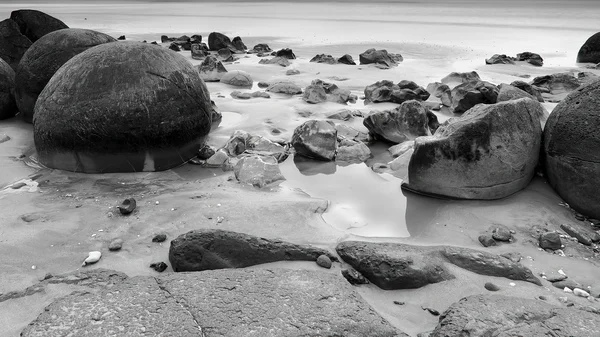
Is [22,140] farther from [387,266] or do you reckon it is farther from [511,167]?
[511,167]

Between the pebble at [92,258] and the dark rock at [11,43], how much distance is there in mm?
6202

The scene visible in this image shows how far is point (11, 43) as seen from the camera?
312 inches

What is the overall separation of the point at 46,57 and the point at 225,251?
3903mm

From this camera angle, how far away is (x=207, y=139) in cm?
506

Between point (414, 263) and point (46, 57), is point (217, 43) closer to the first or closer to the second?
point (46, 57)

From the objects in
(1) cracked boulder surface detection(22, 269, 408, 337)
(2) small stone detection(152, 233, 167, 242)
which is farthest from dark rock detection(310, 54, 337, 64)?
(1) cracked boulder surface detection(22, 269, 408, 337)

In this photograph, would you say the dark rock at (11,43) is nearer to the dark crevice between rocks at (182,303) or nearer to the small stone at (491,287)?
the dark crevice between rocks at (182,303)

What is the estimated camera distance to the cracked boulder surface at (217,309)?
2178 mm

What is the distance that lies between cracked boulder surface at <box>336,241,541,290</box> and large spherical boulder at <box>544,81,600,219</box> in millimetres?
1089

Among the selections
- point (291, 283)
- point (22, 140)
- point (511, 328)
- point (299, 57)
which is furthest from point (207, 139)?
point (299, 57)

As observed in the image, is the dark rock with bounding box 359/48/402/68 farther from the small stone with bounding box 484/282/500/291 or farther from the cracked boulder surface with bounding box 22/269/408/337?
the cracked boulder surface with bounding box 22/269/408/337

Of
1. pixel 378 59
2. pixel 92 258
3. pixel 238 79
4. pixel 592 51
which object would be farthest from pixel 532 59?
pixel 92 258

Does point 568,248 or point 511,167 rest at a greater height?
point 511,167

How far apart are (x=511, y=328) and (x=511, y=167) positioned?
1.88 m
